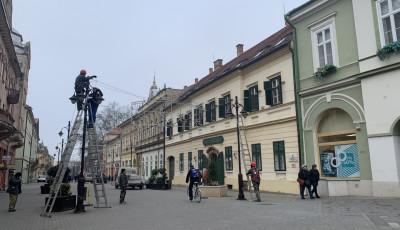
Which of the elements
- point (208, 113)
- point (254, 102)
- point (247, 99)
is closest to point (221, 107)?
point (208, 113)

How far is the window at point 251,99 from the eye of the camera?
21.5 metres

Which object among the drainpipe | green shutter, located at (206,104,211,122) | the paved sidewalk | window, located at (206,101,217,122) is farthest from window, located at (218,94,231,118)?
the paved sidewalk

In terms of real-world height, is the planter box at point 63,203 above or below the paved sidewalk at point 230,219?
above

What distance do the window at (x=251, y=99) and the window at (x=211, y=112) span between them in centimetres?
488

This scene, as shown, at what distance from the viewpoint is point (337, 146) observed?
15602 mm

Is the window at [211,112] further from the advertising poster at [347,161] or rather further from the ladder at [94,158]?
the ladder at [94,158]

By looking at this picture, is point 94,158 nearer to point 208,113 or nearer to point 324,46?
point 324,46

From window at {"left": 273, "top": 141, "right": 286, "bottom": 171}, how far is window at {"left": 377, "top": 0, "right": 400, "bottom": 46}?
8057 mm

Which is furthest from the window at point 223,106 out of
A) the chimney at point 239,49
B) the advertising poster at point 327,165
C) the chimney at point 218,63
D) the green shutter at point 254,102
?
the chimney at point 218,63

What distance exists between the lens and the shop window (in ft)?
48.8

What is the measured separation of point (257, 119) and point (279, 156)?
3.32 meters

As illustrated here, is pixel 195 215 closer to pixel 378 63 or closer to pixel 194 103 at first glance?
pixel 378 63

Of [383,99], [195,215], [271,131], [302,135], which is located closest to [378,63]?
[383,99]

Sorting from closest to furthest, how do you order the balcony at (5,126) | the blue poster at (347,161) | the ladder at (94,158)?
the ladder at (94,158) < the blue poster at (347,161) < the balcony at (5,126)
